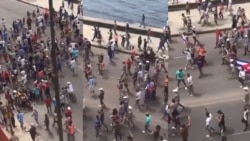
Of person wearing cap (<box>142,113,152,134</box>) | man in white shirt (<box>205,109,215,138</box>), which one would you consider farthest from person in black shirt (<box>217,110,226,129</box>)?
person wearing cap (<box>142,113,152,134</box>)

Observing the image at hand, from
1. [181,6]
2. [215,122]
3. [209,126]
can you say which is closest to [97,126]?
[209,126]

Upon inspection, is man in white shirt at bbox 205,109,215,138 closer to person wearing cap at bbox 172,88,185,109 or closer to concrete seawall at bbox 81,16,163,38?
person wearing cap at bbox 172,88,185,109

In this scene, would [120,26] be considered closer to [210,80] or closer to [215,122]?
[215,122]

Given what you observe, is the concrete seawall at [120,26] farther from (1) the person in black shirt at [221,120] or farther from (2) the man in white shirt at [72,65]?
(1) the person in black shirt at [221,120]

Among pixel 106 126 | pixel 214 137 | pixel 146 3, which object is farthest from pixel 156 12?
pixel 214 137

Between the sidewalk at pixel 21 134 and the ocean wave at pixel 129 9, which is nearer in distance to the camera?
the ocean wave at pixel 129 9

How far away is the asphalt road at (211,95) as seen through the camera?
14164 mm

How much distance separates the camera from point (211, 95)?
16.3 m

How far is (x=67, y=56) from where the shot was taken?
1714cm

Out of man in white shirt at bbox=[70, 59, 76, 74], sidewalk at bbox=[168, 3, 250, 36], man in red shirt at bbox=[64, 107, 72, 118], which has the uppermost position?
sidewalk at bbox=[168, 3, 250, 36]

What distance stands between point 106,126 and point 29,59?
696cm

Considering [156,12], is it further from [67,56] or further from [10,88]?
[10,88]

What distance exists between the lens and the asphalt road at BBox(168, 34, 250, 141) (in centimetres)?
1416

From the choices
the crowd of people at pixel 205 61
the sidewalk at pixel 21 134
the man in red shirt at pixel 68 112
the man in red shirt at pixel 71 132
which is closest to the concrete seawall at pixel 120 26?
the crowd of people at pixel 205 61
